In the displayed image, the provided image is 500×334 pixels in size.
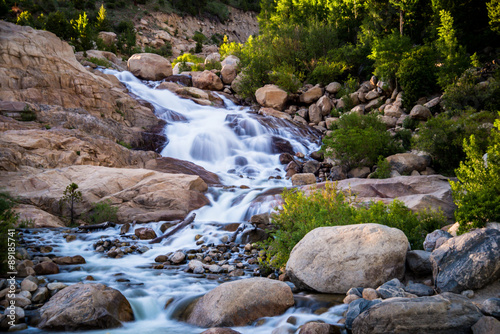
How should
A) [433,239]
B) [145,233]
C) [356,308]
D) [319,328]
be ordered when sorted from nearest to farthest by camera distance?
[319,328] → [356,308] → [433,239] → [145,233]

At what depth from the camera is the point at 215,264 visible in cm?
804

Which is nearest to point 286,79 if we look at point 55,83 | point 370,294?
point 55,83

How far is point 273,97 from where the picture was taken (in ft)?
91.5

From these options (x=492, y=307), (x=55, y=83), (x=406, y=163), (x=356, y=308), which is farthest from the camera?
(x=55, y=83)

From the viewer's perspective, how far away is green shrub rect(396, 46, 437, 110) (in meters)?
23.2

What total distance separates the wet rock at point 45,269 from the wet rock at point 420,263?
273 inches

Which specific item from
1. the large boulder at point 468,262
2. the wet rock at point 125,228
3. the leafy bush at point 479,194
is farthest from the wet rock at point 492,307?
the wet rock at point 125,228

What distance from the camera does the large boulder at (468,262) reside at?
5113mm

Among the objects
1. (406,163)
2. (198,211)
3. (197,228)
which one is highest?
(406,163)

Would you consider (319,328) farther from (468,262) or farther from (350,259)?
(468,262)

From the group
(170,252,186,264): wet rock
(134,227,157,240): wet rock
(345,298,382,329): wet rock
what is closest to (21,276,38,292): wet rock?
(170,252,186,264): wet rock

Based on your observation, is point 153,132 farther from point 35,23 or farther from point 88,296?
point 35,23

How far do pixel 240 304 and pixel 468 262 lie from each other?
11.6ft

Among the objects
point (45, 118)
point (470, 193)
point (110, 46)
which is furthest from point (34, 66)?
point (110, 46)
